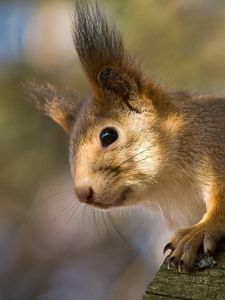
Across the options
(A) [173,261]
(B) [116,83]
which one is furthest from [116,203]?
(A) [173,261]

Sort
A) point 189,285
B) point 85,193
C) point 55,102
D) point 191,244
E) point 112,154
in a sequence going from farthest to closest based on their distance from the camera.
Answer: point 55,102
point 112,154
point 85,193
point 191,244
point 189,285

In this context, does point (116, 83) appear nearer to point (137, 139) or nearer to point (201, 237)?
point (137, 139)

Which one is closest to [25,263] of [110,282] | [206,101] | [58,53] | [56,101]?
[110,282]

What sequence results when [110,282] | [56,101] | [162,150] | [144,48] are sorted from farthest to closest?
[110,282] → [144,48] → [56,101] → [162,150]

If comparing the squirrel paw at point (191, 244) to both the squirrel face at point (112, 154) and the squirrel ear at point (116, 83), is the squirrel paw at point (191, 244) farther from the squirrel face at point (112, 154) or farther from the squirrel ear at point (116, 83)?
the squirrel ear at point (116, 83)

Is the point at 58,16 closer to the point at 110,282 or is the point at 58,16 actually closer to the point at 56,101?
the point at 110,282

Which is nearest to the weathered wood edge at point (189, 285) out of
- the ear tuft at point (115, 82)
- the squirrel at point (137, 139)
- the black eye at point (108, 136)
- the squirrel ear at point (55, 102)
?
the squirrel at point (137, 139)
